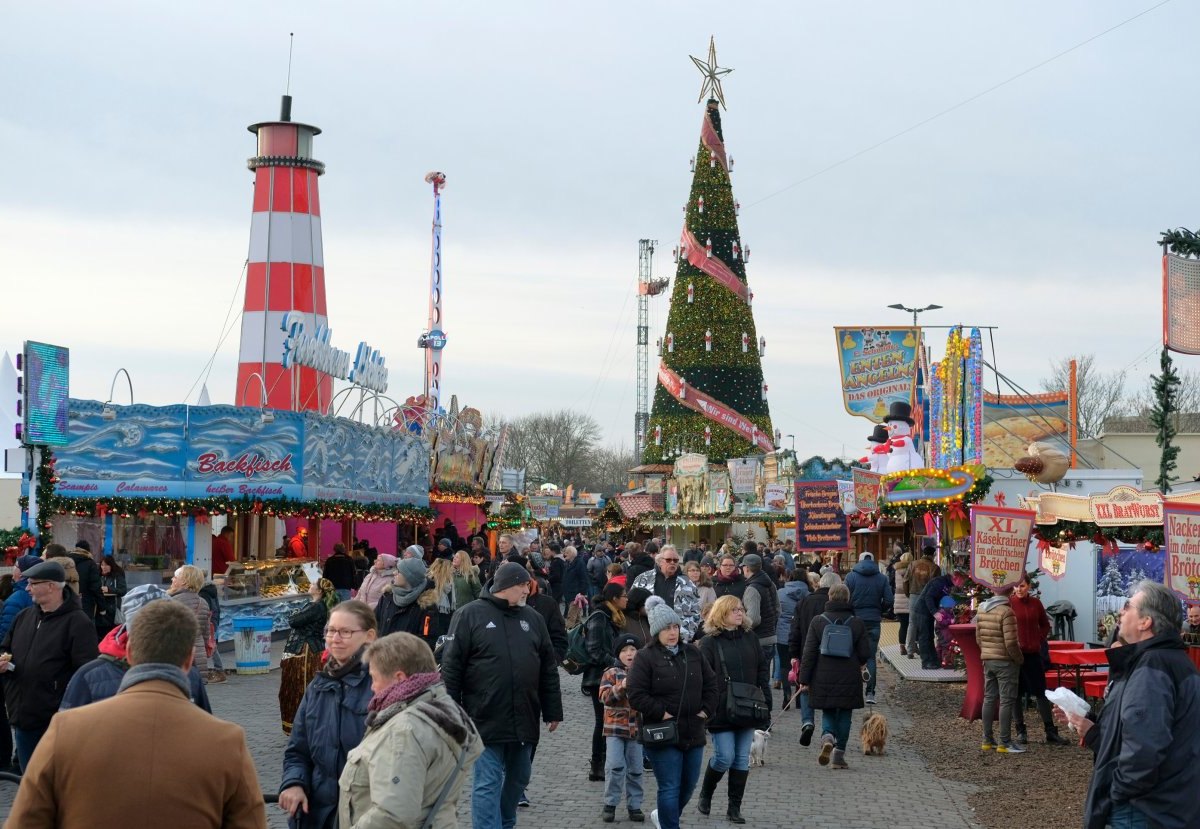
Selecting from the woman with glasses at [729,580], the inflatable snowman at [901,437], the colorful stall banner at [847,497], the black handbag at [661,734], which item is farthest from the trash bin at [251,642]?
the inflatable snowman at [901,437]

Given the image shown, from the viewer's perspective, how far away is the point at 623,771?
9719 mm

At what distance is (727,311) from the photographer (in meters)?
58.1

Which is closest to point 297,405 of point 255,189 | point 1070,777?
point 255,189

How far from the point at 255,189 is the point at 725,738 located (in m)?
23.1

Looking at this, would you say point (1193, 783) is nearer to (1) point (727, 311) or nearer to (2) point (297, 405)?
(2) point (297, 405)

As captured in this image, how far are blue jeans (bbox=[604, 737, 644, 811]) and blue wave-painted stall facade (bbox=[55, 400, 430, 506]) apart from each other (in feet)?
49.4

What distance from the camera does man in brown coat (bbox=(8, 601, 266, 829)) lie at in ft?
12.0

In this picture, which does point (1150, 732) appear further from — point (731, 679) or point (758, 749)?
point (758, 749)

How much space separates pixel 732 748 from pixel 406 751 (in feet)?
16.9

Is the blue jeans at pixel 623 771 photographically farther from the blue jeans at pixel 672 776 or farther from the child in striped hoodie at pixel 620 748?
the blue jeans at pixel 672 776

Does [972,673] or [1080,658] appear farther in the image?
[1080,658]

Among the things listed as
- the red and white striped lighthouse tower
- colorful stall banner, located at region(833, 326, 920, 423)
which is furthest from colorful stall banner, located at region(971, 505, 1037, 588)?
the red and white striped lighthouse tower

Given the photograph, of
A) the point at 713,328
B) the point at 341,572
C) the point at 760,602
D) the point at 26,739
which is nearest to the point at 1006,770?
the point at 760,602

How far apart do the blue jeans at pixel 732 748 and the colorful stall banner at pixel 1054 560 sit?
8391 millimetres
